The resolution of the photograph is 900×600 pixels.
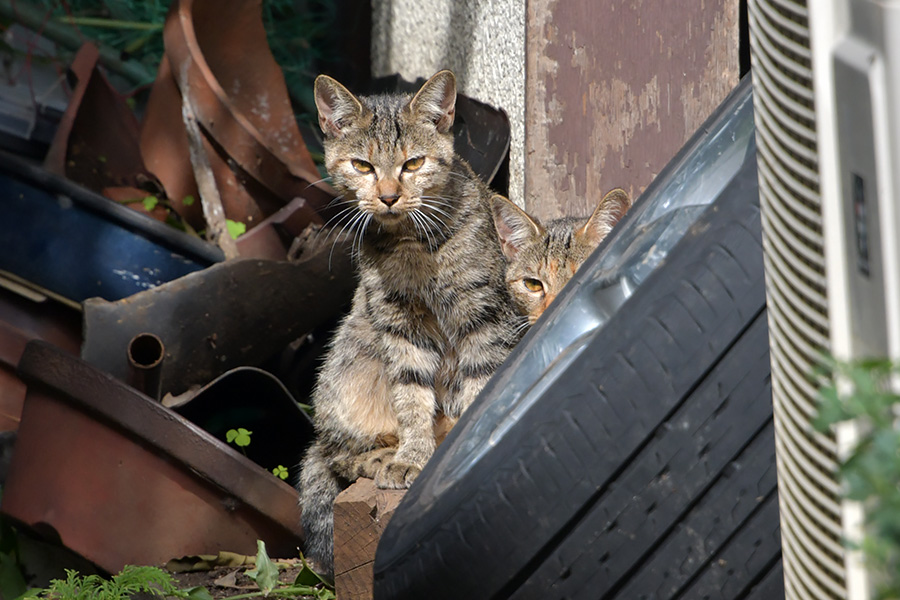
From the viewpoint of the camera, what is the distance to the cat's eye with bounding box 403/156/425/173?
279 centimetres

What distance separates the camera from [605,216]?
252 centimetres

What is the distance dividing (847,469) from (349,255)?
273 centimetres

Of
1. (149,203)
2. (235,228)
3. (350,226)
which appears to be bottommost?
(149,203)

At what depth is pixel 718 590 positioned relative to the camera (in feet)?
4.33

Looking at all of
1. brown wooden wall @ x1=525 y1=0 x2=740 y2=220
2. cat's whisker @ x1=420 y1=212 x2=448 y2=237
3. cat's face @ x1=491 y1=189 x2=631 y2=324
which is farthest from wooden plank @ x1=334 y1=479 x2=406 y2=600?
brown wooden wall @ x1=525 y1=0 x2=740 y2=220

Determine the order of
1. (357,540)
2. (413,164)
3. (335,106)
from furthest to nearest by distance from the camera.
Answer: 1. (335,106)
2. (413,164)
3. (357,540)

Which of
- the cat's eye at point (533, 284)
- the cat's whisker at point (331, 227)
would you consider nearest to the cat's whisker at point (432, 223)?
the cat's eye at point (533, 284)

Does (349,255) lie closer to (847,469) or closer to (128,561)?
(128,561)

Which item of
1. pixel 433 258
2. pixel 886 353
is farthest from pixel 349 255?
pixel 886 353

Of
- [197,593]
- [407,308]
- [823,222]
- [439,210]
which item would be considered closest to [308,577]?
[197,593]

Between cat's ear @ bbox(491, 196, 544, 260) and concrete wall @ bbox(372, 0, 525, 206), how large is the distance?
0.34 metres

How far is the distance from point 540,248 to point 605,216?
0.79ft

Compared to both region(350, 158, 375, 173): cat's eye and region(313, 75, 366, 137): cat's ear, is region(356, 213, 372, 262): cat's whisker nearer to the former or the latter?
region(350, 158, 375, 173): cat's eye

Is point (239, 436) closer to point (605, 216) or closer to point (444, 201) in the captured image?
point (444, 201)
